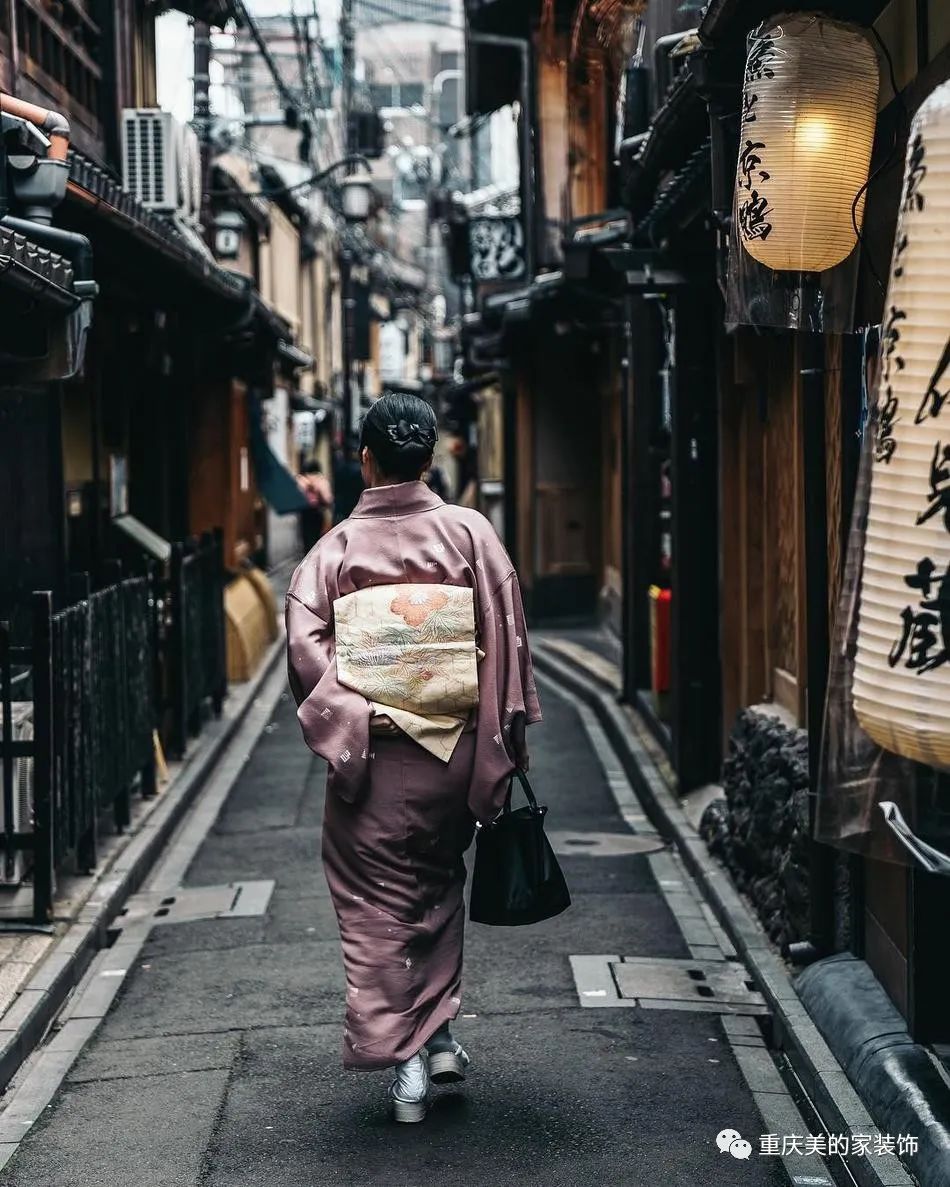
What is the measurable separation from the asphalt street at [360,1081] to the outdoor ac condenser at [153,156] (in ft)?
26.1

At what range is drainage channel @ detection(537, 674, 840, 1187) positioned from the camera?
6422mm

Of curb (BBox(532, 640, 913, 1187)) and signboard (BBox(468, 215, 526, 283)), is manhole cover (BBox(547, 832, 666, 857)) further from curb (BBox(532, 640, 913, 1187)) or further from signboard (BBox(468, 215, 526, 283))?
signboard (BBox(468, 215, 526, 283))

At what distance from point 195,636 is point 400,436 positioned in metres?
9.22

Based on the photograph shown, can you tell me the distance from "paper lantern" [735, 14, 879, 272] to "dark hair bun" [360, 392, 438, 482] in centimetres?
153

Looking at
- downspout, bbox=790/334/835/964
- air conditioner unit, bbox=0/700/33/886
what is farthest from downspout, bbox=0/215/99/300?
downspout, bbox=790/334/835/964

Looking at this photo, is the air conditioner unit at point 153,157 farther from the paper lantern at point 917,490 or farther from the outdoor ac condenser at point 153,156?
the paper lantern at point 917,490

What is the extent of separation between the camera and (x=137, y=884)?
10.7m

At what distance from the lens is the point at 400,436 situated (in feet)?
20.8

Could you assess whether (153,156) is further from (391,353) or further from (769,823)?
(391,353)

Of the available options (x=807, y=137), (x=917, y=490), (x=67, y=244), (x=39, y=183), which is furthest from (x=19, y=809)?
(x=917, y=490)

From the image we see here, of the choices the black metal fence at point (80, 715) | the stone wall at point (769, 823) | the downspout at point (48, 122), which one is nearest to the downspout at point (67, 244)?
the downspout at point (48, 122)

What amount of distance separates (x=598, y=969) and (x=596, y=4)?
30.6ft

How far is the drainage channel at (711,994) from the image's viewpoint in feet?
21.1

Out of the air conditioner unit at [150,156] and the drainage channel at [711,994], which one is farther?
the air conditioner unit at [150,156]
